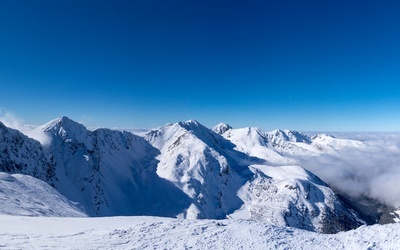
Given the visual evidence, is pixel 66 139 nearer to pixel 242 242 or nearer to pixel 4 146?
pixel 4 146

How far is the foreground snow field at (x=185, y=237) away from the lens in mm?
23125

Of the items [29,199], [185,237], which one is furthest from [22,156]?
[185,237]

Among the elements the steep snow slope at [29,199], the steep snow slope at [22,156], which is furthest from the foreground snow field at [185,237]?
the steep snow slope at [22,156]

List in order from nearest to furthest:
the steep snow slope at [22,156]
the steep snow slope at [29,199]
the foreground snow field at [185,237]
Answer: the foreground snow field at [185,237] → the steep snow slope at [29,199] → the steep snow slope at [22,156]

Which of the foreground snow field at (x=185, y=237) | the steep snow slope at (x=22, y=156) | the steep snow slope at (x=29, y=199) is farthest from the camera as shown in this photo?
the steep snow slope at (x=22, y=156)

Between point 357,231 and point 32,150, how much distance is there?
176 m

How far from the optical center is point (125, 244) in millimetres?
23859

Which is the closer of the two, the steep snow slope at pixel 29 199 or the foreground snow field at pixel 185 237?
the foreground snow field at pixel 185 237

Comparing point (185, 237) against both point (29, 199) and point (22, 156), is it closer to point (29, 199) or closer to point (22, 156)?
point (29, 199)

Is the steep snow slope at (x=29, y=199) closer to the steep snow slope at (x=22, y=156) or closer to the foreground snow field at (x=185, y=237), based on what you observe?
the foreground snow field at (x=185, y=237)

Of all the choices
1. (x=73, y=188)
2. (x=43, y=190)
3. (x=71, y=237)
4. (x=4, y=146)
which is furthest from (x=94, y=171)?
(x=71, y=237)

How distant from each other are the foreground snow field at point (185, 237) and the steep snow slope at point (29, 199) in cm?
1097

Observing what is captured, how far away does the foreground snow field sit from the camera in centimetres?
2312

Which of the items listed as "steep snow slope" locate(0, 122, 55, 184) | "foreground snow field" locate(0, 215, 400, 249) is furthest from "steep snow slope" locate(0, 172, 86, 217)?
"steep snow slope" locate(0, 122, 55, 184)
